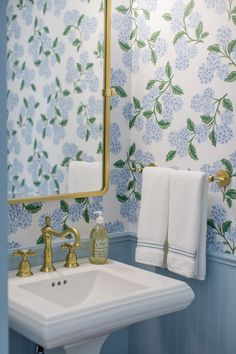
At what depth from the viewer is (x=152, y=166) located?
2.04 meters

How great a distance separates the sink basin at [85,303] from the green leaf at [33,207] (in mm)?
207

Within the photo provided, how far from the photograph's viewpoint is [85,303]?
1.64 metres

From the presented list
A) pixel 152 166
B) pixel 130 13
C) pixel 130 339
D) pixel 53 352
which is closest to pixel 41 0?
pixel 130 13

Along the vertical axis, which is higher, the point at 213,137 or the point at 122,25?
the point at 122,25

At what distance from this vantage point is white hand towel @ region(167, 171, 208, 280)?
1776 mm

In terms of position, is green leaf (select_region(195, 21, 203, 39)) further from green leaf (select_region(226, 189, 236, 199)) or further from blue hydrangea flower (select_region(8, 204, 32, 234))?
blue hydrangea flower (select_region(8, 204, 32, 234))

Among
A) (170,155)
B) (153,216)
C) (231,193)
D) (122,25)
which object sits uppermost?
(122,25)

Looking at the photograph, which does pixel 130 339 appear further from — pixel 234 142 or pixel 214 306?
pixel 234 142

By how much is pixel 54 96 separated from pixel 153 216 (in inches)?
22.9

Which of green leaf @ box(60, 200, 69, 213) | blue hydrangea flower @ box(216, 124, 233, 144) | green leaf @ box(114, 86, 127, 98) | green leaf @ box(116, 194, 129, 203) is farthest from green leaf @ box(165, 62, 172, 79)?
green leaf @ box(60, 200, 69, 213)

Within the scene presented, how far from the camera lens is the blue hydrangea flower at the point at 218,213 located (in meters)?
1.80

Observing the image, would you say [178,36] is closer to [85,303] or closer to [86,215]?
[86,215]

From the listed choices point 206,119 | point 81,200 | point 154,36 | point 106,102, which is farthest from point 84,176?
point 154,36

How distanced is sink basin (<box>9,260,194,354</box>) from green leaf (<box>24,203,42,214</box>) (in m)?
0.21
